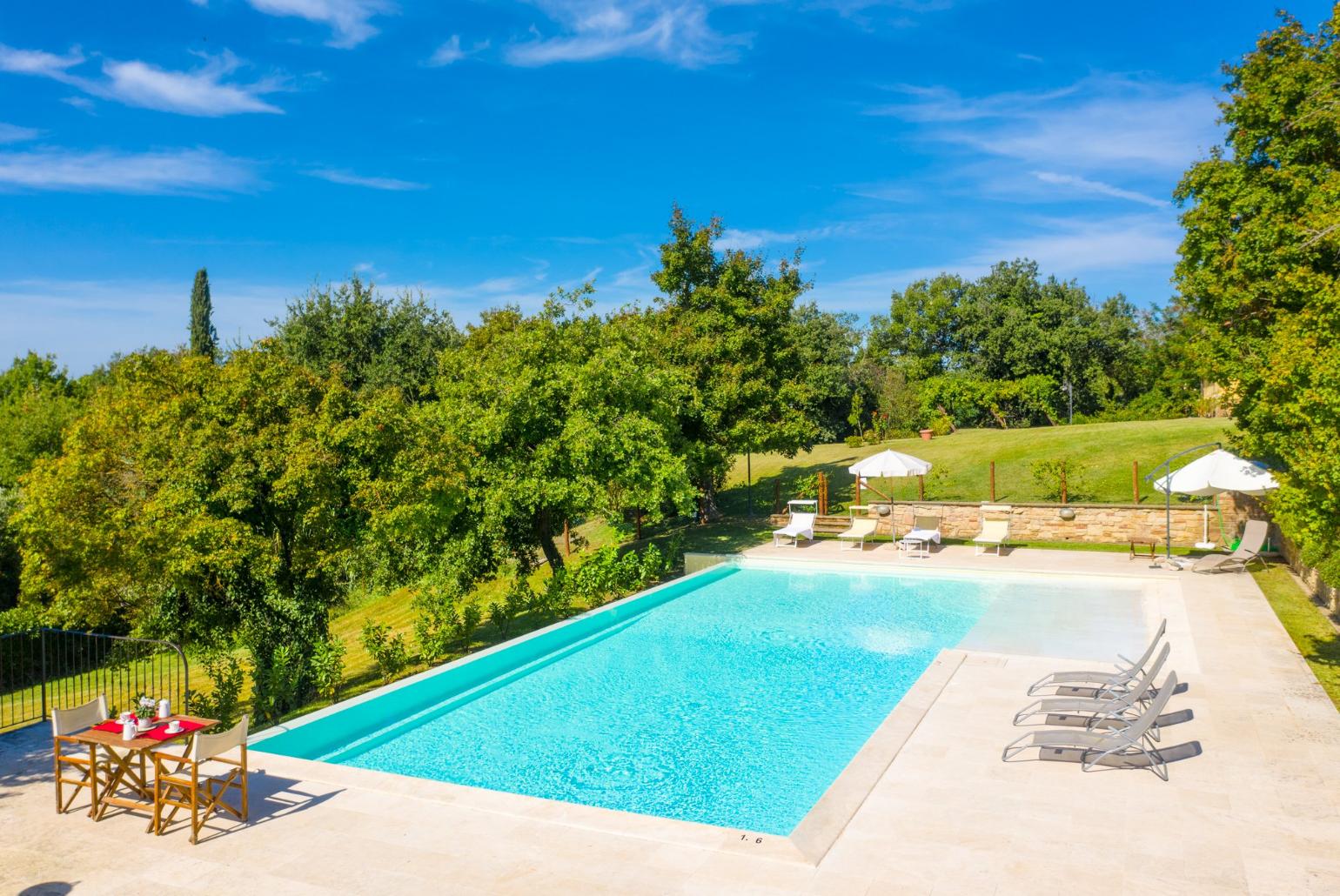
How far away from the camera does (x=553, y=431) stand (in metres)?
17.0

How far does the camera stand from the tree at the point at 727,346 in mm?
23375

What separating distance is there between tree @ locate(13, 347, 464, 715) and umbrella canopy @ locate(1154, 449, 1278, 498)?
13725mm

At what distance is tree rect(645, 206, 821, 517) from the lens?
23.4m

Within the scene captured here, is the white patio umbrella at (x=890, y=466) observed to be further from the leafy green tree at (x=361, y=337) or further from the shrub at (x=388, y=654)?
the leafy green tree at (x=361, y=337)

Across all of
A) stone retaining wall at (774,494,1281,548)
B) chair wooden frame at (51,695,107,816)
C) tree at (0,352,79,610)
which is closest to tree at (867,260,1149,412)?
stone retaining wall at (774,494,1281,548)

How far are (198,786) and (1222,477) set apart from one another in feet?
54.7

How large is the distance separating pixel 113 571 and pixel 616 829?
8451 mm

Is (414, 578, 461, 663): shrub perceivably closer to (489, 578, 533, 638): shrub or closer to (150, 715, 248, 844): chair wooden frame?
(489, 578, 533, 638): shrub

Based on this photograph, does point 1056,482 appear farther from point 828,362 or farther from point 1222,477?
point 828,362

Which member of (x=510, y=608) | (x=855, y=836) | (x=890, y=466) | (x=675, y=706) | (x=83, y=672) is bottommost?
(x=675, y=706)

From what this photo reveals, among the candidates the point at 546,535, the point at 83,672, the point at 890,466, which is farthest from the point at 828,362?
the point at 83,672

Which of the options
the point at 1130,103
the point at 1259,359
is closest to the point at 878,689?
the point at 1259,359

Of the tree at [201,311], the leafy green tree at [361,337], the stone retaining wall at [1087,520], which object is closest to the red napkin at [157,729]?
the stone retaining wall at [1087,520]

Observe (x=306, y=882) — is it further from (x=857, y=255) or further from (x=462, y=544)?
(x=857, y=255)
